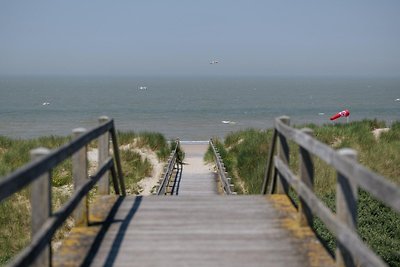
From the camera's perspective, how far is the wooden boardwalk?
4.87 meters

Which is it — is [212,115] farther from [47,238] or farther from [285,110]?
[47,238]

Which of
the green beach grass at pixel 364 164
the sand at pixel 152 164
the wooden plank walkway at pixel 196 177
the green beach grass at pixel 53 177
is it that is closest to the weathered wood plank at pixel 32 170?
the green beach grass at pixel 364 164

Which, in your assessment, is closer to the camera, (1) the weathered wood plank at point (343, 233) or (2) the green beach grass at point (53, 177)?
(1) the weathered wood plank at point (343, 233)

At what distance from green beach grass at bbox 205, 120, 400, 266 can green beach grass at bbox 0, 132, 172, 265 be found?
9.19 feet

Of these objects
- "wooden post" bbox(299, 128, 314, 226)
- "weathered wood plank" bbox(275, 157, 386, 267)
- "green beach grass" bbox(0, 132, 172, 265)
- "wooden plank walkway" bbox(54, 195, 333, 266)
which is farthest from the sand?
"weathered wood plank" bbox(275, 157, 386, 267)

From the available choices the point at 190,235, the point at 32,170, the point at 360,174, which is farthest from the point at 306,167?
the point at 32,170

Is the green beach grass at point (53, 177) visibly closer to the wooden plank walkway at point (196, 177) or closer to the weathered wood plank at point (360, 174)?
the wooden plank walkway at point (196, 177)

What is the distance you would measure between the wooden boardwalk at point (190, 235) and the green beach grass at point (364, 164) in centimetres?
258

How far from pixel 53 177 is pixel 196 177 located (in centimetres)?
460

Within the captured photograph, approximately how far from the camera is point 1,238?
417 inches

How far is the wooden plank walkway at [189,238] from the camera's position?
4.86 metres

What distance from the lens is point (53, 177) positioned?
1513 cm

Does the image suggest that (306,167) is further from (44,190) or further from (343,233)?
(44,190)

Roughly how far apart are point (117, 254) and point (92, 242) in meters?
0.42
